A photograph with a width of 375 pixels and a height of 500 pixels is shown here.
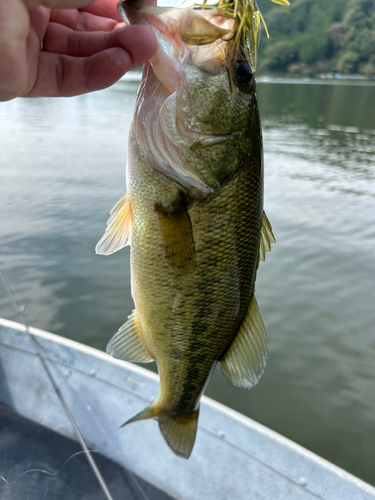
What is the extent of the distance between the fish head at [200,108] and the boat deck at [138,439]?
2052 millimetres

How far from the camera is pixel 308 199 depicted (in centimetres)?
1038

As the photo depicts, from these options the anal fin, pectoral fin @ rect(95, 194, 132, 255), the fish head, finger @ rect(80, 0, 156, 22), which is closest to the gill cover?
the fish head

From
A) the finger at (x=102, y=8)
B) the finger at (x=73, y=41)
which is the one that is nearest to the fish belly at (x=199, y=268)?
the finger at (x=73, y=41)

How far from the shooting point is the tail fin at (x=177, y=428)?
1.73 metres

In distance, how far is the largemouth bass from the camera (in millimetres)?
1270

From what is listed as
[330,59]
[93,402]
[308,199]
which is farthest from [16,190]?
[330,59]

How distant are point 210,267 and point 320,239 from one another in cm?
710

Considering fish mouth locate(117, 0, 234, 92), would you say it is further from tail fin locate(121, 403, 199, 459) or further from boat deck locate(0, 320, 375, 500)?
boat deck locate(0, 320, 375, 500)

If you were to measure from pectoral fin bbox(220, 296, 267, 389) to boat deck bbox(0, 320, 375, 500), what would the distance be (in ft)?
4.34

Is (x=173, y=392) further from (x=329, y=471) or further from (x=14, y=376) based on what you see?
(x=14, y=376)

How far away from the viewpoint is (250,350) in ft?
5.24

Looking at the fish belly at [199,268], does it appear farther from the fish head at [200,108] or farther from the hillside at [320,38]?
the hillside at [320,38]

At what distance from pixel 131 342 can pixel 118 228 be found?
0.49 m

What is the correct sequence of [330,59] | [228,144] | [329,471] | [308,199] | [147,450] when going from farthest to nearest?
[330,59] < [308,199] < [147,450] < [329,471] < [228,144]
